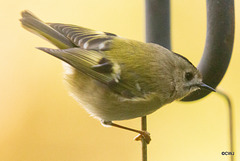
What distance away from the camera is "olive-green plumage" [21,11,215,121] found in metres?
1.17

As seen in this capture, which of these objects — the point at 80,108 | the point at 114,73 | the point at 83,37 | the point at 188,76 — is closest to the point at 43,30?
the point at 83,37

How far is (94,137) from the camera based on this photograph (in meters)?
1.99

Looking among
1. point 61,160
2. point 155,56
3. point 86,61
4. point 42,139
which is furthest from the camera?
point 42,139

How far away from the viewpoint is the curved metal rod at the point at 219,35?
1012 mm

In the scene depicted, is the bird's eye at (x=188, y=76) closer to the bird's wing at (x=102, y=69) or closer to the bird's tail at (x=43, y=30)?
the bird's wing at (x=102, y=69)

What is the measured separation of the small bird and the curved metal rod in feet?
0.33

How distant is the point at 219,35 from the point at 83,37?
0.42 meters

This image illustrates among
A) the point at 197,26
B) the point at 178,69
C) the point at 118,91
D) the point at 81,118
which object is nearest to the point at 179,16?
the point at 197,26

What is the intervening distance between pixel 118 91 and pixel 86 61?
139 millimetres

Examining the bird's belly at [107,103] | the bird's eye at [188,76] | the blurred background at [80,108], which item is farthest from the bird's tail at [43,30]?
the blurred background at [80,108]

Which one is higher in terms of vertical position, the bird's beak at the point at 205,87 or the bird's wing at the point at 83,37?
the bird's wing at the point at 83,37

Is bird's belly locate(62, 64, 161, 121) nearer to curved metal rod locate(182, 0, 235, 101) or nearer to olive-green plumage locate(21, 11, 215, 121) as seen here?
olive-green plumage locate(21, 11, 215, 121)

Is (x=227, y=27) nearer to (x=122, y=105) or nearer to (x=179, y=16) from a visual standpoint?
(x=122, y=105)

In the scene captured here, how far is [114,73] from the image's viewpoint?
1.19m
